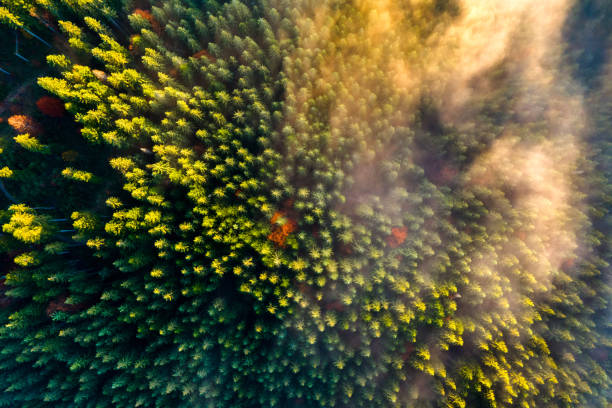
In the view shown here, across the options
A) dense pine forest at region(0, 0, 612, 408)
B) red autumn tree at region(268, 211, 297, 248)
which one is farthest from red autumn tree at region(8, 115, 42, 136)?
red autumn tree at region(268, 211, 297, 248)

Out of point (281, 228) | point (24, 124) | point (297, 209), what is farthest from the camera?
point (24, 124)

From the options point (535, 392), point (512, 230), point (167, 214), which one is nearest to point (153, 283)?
point (167, 214)

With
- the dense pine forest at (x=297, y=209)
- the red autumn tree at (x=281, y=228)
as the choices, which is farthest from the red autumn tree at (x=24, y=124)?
the red autumn tree at (x=281, y=228)

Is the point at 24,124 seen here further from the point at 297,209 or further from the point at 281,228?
the point at 297,209

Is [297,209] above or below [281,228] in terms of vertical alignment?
above

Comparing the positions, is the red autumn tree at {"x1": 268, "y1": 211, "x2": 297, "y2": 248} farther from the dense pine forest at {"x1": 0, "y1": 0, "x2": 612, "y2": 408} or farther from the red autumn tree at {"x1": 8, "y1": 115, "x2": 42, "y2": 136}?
the red autumn tree at {"x1": 8, "y1": 115, "x2": 42, "y2": 136}

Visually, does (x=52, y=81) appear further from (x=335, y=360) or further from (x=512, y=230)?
(x=512, y=230)

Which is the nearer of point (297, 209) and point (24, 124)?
point (297, 209)

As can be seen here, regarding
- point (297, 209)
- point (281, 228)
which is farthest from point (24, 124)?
point (297, 209)

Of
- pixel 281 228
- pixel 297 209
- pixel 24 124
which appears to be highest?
pixel 24 124

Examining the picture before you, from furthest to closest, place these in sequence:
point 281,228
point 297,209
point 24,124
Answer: point 24,124
point 281,228
point 297,209
